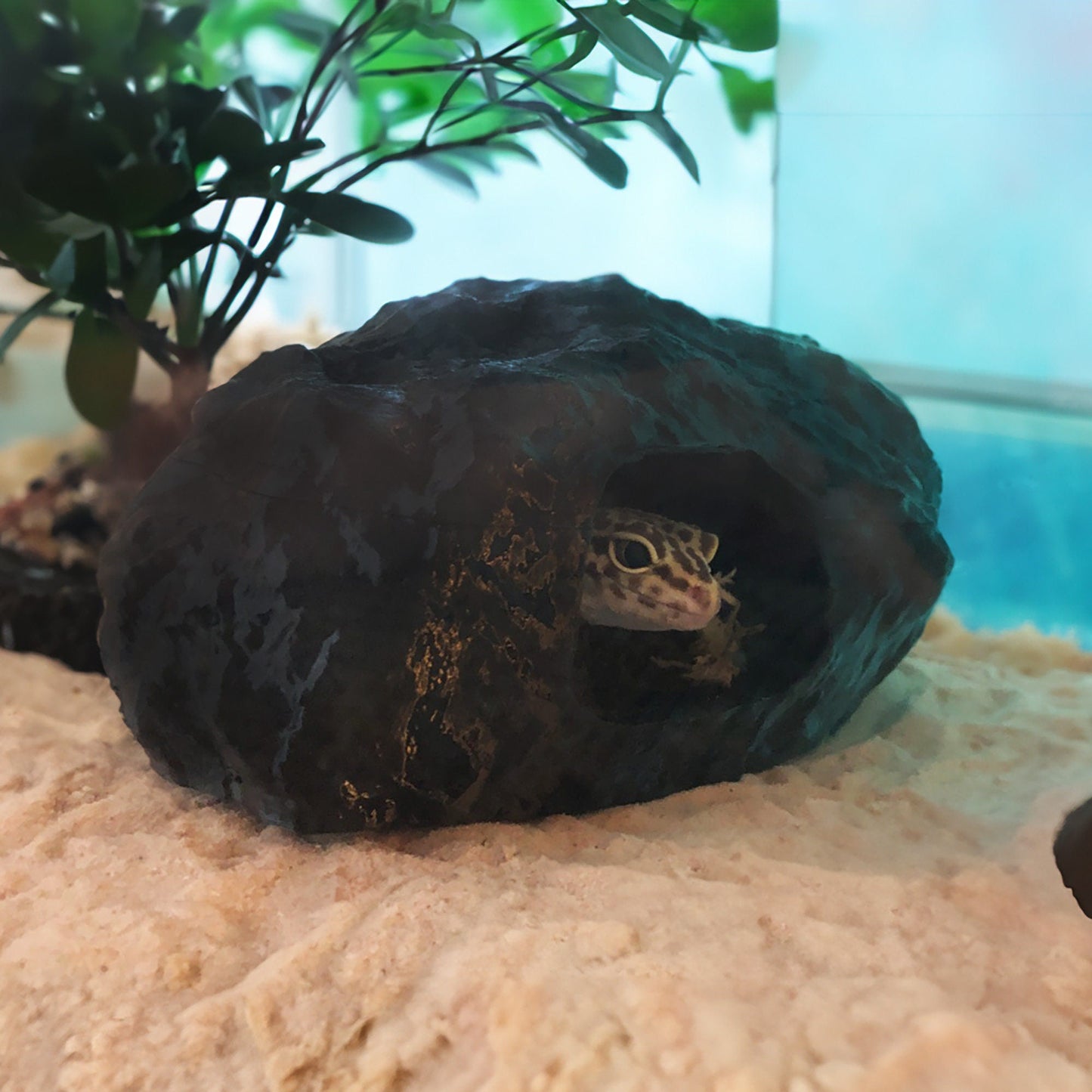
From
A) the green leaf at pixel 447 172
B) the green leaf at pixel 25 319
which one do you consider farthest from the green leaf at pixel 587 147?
the green leaf at pixel 25 319

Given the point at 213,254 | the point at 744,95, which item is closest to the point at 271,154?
the point at 213,254

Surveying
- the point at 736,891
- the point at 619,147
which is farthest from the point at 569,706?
the point at 619,147

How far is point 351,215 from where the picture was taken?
2.50 m

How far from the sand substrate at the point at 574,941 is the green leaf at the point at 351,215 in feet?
5.29

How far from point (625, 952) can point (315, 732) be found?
745mm

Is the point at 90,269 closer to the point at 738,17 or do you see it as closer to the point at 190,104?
the point at 190,104

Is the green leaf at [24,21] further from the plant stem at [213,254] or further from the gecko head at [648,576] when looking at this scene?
the gecko head at [648,576]

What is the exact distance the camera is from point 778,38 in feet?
7.98

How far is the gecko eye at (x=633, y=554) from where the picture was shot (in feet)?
6.99

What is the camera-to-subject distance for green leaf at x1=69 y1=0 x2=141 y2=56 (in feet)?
8.31

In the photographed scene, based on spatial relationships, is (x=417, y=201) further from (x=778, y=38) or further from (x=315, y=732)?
(x=315, y=732)

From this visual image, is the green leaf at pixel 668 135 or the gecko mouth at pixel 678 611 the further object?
the green leaf at pixel 668 135

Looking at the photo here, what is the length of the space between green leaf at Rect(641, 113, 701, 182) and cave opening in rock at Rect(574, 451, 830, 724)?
95cm

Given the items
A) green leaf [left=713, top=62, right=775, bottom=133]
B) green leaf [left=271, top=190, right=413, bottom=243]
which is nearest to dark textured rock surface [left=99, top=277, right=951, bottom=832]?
green leaf [left=271, top=190, right=413, bottom=243]
